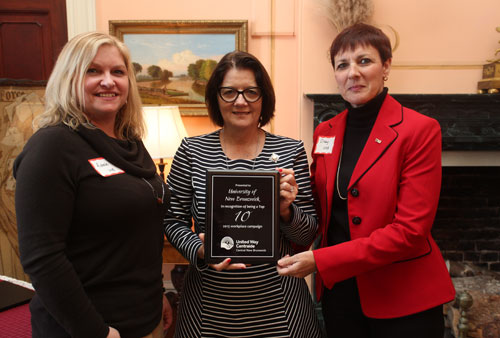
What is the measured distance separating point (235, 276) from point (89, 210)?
61cm

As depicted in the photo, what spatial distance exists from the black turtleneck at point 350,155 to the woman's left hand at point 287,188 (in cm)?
23

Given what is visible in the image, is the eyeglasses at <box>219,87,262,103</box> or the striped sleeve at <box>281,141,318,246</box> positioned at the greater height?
the eyeglasses at <box>219,87,262,103</box>

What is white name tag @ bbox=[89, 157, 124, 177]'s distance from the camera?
1.11 meters

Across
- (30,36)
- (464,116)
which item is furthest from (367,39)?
(30,36)

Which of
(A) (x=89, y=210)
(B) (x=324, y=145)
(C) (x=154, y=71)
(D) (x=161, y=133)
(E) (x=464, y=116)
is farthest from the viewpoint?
(C) (x=154, y=71)

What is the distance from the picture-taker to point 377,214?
4.63ft

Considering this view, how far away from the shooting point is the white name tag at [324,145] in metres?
1.62

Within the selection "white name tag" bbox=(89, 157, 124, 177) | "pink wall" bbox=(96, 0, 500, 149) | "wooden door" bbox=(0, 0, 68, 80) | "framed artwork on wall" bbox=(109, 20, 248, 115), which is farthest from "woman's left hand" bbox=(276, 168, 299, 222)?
"wooden door" bbox=(0, 0, 68, 80)

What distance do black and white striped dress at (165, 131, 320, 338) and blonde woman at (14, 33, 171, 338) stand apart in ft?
0.52

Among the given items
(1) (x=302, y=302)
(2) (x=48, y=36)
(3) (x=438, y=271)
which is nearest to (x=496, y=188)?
(3) (x=438, y=271)

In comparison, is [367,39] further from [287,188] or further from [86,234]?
[86,234]

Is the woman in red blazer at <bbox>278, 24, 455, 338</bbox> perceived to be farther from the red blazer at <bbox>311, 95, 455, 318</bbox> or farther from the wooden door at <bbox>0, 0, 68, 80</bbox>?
the wooden door at <bbox>0, 0, 68, 80</bbox>

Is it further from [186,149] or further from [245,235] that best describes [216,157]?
[245,235]

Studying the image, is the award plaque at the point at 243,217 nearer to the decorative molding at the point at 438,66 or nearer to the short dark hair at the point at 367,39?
the short dark hair at the point at 367,39
